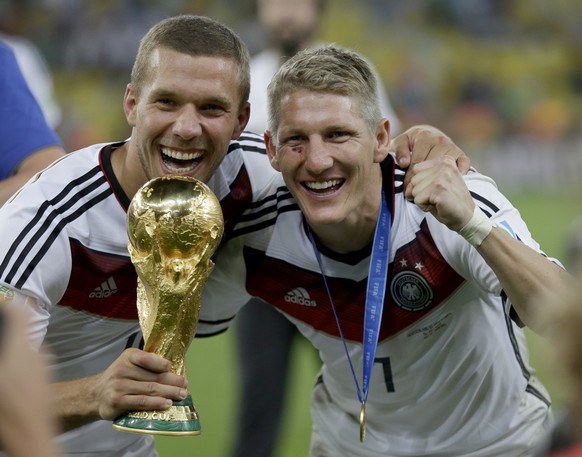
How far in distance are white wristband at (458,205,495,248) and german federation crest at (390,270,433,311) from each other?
1.33ft

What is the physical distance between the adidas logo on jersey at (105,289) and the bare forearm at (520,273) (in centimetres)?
113

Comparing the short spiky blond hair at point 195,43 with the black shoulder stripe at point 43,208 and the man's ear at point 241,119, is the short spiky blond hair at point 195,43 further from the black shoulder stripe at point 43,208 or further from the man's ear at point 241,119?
the black shoulder stripe at point 43,208

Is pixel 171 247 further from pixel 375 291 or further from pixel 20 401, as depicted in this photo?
pixel 20 401

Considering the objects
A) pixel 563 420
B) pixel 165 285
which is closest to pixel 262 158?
pixel 165 285

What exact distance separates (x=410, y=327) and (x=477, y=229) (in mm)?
619

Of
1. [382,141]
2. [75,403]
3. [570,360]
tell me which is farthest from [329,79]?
[570,360]

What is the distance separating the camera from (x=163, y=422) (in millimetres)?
2963

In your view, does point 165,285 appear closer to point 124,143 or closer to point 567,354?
point 124,143

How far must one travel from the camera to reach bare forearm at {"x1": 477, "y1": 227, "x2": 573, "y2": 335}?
3.04 m

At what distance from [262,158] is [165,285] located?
82cm

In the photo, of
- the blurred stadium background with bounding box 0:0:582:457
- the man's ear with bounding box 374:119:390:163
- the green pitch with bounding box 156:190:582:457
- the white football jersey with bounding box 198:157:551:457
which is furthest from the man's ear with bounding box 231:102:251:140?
the blurred stadium background with bounding box 0:0:582:457

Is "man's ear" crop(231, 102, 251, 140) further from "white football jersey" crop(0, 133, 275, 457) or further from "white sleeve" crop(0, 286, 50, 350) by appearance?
"white sleeve" crop(0, 286, 50, 350)

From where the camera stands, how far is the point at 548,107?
19.7 metres

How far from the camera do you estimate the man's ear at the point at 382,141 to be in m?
3.53
